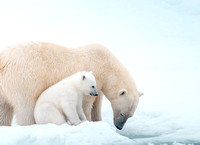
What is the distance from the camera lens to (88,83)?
710cm

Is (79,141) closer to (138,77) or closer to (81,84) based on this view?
(81,84)

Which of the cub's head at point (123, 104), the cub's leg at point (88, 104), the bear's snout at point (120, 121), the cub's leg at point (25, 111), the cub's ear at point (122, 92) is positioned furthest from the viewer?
the bear's snout at point (120, 121)

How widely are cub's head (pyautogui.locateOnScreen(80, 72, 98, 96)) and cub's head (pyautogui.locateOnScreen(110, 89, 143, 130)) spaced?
838 mm

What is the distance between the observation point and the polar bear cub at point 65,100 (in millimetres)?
6875

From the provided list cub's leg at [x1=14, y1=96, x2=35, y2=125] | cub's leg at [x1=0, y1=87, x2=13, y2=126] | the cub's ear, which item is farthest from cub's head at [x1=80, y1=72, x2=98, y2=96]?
cub's leg at [x1=0, y1=87, x2=13, y2=126]

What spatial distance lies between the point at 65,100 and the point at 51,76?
29.9 inches

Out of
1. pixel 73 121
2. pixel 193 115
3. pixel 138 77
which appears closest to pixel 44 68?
pixel 73 121

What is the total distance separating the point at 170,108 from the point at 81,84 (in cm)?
368

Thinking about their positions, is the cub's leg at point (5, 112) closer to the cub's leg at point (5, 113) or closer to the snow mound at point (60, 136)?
the cub's leg at point (5, 113)

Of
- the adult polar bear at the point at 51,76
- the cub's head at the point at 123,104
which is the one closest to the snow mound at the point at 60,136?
the adult polar bear at the point at 51,76

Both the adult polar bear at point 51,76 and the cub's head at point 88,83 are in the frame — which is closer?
the cub's head at point 88,83

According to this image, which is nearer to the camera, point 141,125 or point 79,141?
point 79,141

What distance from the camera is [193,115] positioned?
9305 millimetres

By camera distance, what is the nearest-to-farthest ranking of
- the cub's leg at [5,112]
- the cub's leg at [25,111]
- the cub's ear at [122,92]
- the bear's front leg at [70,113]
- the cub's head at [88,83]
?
the bear's front leg at [70,113] < the cub's head at [88,83] < the cub's leg at [25,111] < the cub's leg at [5,112] < the cub's ear at [122,92]
